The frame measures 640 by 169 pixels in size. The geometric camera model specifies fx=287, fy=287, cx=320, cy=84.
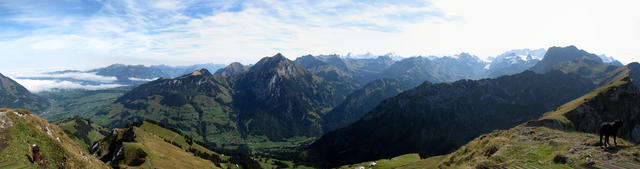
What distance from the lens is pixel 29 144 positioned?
121ft

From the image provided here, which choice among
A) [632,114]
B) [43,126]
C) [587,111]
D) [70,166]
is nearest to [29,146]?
[70,166]

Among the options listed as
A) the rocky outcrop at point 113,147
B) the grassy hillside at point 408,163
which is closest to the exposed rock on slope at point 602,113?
the grassy hillside at point 408,163

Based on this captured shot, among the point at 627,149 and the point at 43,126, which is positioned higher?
the point at 43,126

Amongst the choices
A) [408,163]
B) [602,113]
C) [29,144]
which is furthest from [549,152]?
[602,113]

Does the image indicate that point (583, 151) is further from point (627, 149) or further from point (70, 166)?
point (70, 166)

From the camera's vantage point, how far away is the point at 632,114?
134 meters

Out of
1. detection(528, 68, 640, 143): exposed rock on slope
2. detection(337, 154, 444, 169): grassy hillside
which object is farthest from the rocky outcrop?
detection(528, 68, 640, 143): exposed rock on slope

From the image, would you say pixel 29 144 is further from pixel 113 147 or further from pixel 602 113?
pixel 602 113

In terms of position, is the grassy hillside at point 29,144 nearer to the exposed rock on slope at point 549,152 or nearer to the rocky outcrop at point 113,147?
the exposed rock on slope at point 549,152

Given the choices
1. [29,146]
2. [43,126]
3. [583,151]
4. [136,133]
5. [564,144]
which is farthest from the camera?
[136,133]

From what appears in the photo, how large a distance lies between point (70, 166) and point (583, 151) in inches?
2713

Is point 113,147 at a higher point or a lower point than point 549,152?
lower

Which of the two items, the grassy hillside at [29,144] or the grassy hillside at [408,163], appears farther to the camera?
the grassy hillside at [408,163]

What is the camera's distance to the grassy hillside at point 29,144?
33.5 m
